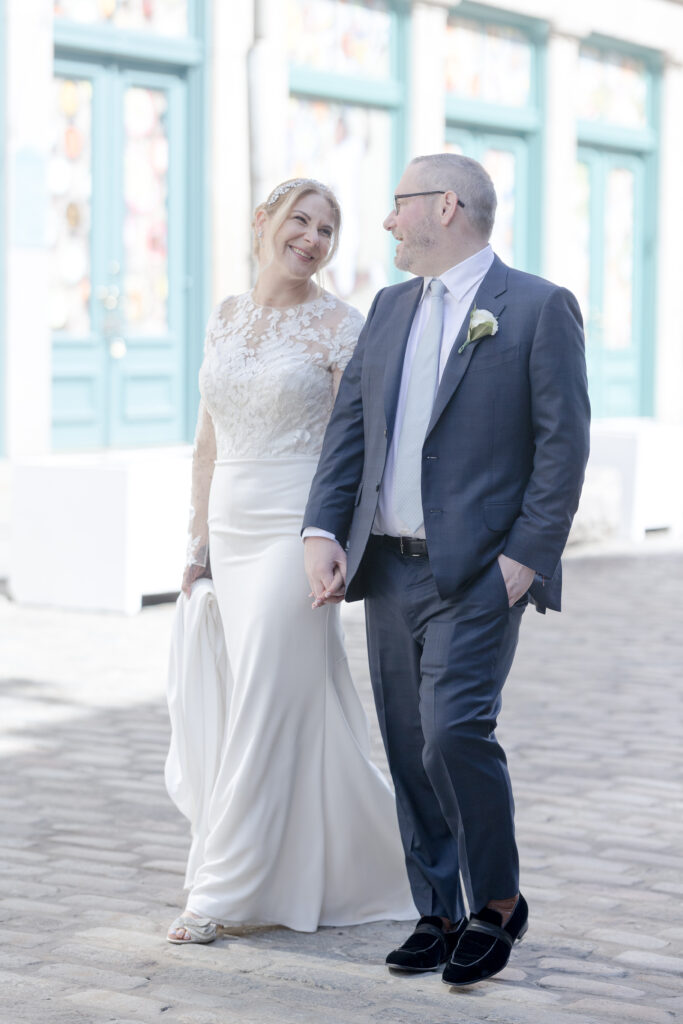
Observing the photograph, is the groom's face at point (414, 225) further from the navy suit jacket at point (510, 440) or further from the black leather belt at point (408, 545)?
the black leather belt at point (408, 545)

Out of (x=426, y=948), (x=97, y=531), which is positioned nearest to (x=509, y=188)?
(x=97, y=531)

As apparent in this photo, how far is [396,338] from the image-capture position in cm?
409

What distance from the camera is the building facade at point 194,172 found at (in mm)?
13625

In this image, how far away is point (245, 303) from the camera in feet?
15.5

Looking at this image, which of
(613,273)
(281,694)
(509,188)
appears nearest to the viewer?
(281,694)

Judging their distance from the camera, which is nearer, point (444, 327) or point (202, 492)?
point (444, 327)

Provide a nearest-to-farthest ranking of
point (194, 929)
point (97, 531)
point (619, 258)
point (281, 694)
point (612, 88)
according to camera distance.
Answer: point (194, 929), point (281, 694), point (97, 531), point (612, 88), point (619, 258)

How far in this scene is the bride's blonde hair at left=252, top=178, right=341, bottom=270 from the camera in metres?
4.51

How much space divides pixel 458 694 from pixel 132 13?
12.4 meters

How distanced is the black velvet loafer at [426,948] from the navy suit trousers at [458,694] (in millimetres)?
39

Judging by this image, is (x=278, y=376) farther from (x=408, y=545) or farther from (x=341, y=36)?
(x=341, y=36)

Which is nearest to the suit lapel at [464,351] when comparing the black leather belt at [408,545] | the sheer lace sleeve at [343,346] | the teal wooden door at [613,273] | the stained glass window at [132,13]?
the black leather belt at [408,545]

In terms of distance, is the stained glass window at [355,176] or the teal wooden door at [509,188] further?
the teal wooden door at [509,188]

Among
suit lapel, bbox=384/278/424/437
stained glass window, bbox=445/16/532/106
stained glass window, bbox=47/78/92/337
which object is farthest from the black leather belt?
stained glass window, bbox=445/16/532/106
